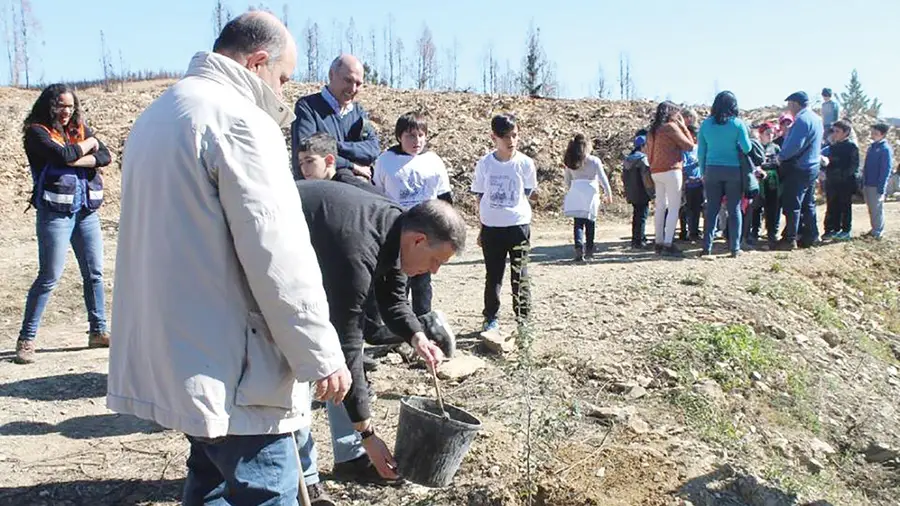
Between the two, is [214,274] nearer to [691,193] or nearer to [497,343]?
[497,343]

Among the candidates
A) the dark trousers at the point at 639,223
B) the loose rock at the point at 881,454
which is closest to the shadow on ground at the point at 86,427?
the loose rock at the point at 881,454

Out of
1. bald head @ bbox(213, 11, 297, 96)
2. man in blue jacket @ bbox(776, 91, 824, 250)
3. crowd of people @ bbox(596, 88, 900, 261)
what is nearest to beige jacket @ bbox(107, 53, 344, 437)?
bald head @ bbox(213, 11, 297, 96)

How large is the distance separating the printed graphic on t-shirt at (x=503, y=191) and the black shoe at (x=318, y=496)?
3133mm

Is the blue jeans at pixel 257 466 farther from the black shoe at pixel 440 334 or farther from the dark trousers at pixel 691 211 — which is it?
the dark trousers at pixel 691 211

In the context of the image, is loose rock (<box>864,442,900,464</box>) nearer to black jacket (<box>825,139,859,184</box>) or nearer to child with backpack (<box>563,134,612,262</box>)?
child with backpack (<box>563,134,612,262</box>)

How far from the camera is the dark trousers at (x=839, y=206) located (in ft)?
36.1

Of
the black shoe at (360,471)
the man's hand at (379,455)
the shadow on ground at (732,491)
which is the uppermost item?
the man's hand at (379,455)

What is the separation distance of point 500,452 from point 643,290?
4010mm

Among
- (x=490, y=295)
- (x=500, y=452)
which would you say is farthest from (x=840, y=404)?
Result: (x=500, y=452)

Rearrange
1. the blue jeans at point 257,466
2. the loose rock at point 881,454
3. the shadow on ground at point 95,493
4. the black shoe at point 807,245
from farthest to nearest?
the black shoe at point 807,245 < the loose rock at point 881,454 < the shadow on ground at point 95,493 < the blue jeans at point 257,466

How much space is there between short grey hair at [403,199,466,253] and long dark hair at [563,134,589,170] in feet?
20.8

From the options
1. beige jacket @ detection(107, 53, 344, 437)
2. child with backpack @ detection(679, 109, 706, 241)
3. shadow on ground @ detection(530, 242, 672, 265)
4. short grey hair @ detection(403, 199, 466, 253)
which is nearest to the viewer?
beige jacket @ detection(107, 53, 344, 437)

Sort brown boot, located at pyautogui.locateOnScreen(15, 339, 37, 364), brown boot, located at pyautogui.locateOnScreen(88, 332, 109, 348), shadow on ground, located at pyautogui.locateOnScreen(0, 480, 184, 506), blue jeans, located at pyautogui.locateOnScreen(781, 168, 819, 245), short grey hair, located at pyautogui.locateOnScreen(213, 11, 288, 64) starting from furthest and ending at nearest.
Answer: blue jeans, located at pyautogui.locateOnScreen(781, 168, 819, 245) < brown boot, located at pyautogui.locateOnScreen(88, 332, 109, 348) < brown boot, located at pyautogui.locateOnScreen(15, 339, 37, 364) < shadow on ground, located at pyautogui.locateOnScreen(0, 480, 184, 506) < short grey hair, located at pyautogui.locateOnScreen(213, 11, 288, 64)

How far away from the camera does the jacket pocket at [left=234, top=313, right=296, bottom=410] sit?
2352 millimetres
